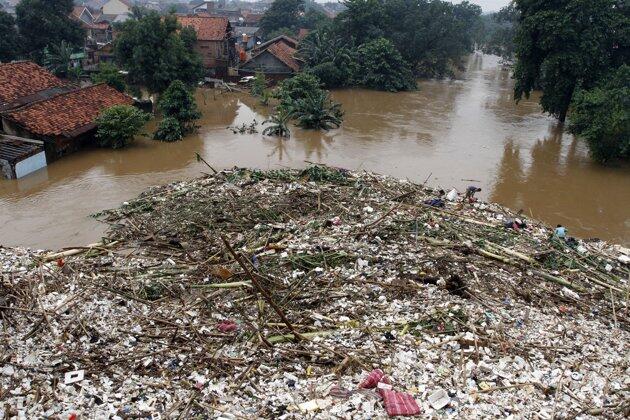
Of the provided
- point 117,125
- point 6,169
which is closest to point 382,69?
point 117,125

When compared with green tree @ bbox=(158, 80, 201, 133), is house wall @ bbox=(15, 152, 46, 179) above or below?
below

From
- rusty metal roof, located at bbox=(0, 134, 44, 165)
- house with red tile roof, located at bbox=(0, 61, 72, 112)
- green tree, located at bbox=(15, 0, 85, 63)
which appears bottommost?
rusty metal roof, located at bbox=(0, 134, 44, 165)

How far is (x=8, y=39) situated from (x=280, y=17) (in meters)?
25.4

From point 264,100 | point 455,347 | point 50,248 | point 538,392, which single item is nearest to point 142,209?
point 50,248

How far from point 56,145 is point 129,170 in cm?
239

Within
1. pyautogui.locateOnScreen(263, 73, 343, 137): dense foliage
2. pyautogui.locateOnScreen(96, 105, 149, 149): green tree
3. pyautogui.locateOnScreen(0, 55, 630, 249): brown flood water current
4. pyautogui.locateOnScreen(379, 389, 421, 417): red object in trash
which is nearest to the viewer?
pyautogui.locateOnScreen(379, 389, 421, 417): red object in trash

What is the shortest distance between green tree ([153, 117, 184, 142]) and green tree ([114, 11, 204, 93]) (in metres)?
3.46

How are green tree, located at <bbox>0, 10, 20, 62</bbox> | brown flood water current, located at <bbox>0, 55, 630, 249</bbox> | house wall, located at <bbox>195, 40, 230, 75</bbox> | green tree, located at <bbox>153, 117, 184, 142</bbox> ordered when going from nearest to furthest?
brown flood water current, located at <bbox>0, 55, 630, 249</bbox>
green tree, located at <bbox>153, 117, 184, 142</bbox>
green tree, located at <bbox>0, 10, 20, 62</bbox>
house wall, located at <bbox>195, 40, 230, 75</bbox>

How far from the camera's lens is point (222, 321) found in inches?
266

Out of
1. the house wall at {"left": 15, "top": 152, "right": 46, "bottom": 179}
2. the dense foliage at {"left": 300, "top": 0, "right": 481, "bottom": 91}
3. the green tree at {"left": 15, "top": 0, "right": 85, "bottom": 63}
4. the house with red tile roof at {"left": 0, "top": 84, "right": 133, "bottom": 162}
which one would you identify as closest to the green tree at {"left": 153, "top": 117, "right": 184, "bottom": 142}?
the house with red tile roof at {"left": 0, "top": 84, "right": 133, "bottom": 162}

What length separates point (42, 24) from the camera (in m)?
26.3

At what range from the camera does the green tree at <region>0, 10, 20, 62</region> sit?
2509cm

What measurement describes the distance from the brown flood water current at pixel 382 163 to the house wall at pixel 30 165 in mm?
213

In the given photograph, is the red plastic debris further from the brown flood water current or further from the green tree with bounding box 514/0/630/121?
the green tree with bounding box 514/0/630/121
